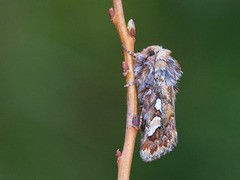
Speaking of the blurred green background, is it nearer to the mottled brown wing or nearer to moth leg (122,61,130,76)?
the mottled brown wing

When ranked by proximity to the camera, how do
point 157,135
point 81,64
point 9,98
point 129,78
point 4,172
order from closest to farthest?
point 129,78
point 157,135
point 4,172
point 9,98
point 81,64

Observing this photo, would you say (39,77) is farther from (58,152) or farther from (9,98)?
(58,152)

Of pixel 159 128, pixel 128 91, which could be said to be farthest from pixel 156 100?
pixel 128 91

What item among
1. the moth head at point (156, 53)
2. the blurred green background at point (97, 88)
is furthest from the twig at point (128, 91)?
the blurred green background at point (97, 88)

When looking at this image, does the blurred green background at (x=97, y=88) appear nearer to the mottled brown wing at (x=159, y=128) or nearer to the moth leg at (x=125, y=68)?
the mottled brown wing at (x=159, y=128)

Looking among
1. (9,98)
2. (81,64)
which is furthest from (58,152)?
(81,64)
